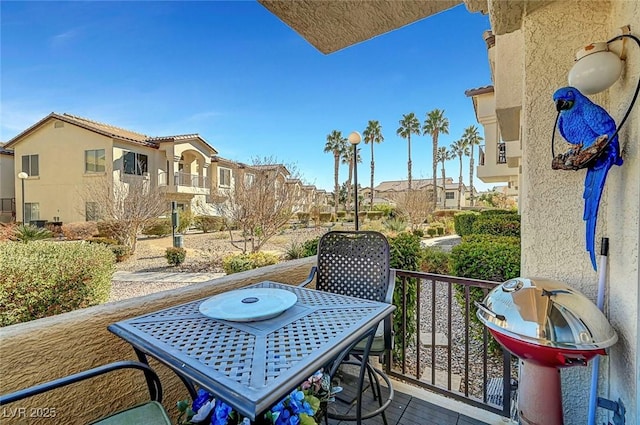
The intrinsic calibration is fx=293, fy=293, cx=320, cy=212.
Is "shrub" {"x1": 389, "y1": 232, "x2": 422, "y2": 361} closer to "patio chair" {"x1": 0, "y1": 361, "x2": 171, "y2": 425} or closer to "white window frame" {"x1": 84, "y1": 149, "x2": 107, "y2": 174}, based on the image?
"patio chair" {"x1": 0, "y1": 361, "x2": 171, "y2": 425}

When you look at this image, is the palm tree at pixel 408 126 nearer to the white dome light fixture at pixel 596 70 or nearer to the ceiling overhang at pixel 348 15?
the ceiling overhang at pixel 348 15

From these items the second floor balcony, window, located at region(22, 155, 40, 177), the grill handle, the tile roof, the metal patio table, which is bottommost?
the metal patio table

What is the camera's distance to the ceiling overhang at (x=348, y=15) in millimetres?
1877

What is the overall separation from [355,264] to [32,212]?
20634 millimetres

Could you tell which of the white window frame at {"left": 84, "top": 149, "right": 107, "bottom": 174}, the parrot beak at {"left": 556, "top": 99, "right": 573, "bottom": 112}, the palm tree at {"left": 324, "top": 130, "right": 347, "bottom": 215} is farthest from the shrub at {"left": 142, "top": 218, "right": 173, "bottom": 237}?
the palm tree at {"left": 324, "top": 130, "right": 347, "bottom": 215}

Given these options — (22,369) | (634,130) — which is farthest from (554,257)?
(22,369)

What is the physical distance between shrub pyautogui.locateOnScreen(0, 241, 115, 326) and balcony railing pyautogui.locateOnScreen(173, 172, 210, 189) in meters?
14.7

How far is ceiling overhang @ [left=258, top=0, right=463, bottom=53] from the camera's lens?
188 cm

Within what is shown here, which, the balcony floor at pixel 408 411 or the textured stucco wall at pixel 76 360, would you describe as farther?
the balcony floor at pixel 408 411

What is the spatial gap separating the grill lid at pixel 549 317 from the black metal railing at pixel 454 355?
2.07 ft

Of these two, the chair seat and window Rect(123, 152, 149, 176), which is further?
window Rect(123, 152, 149, 176)

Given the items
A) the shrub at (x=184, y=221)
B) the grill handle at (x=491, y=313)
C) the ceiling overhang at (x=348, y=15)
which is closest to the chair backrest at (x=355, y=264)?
the grill handle at (x=491, y=313)

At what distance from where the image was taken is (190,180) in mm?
18828

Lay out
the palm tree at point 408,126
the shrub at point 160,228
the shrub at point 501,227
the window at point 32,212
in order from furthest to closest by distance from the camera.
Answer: the palm tree at point 408,126 < the window at point 32,212 < the shrub at point 160,228 < the shrub at point 501,227
